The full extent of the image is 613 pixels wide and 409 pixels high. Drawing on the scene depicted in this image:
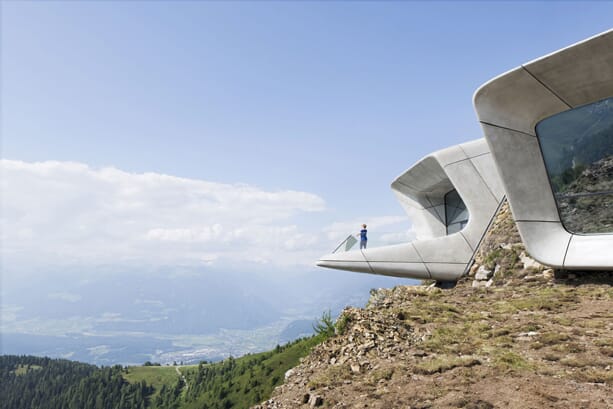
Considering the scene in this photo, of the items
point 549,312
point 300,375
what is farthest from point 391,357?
point 549,312

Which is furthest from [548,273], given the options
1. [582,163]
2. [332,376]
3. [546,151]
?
[332,376]

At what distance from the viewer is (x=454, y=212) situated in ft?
91.8

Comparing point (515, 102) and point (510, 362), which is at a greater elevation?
point (515, 102)

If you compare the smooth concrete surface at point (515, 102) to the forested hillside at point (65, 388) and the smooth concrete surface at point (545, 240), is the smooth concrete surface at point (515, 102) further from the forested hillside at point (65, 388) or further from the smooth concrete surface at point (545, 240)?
the forested hillside at point (65, 388)

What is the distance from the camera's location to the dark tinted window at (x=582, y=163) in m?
13.3

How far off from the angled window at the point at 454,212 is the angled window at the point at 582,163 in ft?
40.3

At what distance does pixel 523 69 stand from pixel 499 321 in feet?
29.4

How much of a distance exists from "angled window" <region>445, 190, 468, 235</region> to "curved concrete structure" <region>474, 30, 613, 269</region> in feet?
39.5

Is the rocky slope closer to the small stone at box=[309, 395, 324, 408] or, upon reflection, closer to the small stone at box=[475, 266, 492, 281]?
the small stone at box=[309, 395, 324, 408]

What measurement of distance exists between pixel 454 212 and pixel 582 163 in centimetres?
1433

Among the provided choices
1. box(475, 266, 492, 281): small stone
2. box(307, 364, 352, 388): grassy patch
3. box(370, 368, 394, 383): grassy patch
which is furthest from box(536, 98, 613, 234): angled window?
box(307, 364, 352, 388): grassy patch

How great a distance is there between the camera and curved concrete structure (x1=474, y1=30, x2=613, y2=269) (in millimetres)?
12961

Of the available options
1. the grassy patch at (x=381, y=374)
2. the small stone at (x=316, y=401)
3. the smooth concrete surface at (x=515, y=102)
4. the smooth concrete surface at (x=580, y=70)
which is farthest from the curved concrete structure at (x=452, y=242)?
the small stone at (x=316, y=401)

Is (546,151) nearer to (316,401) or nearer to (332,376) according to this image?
(332,376)
